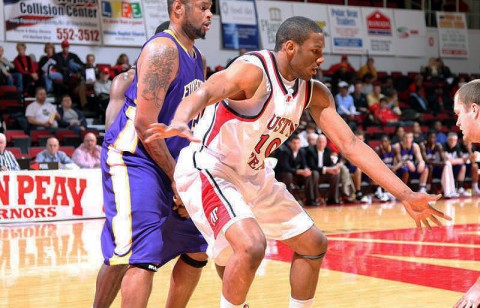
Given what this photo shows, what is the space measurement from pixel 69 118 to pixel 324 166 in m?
4.91

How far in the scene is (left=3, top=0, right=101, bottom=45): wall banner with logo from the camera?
16.6m

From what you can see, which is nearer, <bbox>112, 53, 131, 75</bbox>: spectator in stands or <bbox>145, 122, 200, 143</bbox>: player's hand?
<bbox>145, 122, 200, 143</bbox>: player's hand

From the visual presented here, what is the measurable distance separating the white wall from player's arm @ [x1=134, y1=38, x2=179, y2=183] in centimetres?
1346

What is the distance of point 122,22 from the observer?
58.5 feet

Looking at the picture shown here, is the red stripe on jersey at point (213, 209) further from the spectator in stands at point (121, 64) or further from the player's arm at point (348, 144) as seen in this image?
the spectator in stands at point (121, 64)

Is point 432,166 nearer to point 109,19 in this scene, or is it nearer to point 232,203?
point 109,19

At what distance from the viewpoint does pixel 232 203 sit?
13.1 ft

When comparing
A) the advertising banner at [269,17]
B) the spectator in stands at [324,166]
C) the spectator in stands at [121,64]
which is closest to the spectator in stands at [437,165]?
the spectator in stands at [324,166]

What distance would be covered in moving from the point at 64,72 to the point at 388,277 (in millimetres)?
10954

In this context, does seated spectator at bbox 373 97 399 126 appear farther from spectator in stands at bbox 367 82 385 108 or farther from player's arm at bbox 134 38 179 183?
player's arm at bbox 134 38 179 183

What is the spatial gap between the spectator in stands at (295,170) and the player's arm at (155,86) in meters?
10.2

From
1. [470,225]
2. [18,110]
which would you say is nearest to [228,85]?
[470,225]

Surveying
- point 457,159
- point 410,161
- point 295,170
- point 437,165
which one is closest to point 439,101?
point 457,159

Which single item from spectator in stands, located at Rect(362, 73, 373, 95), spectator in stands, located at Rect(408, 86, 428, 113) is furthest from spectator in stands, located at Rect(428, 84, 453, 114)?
spectator in stands, located at Rect(362, 73, 373, 95)
